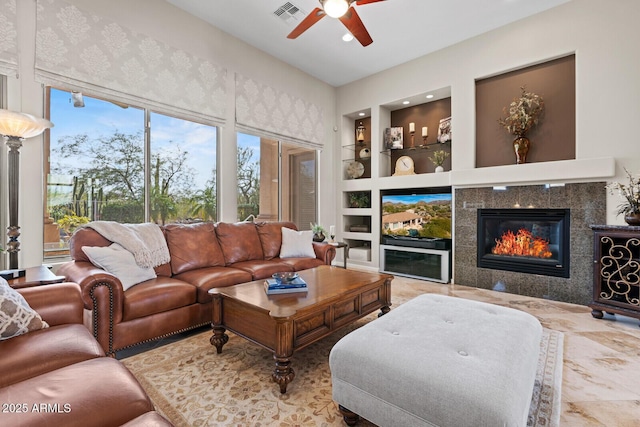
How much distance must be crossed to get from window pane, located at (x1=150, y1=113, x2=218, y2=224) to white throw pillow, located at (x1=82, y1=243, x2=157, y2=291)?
117 centimetres

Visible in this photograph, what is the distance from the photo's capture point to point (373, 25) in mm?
3955

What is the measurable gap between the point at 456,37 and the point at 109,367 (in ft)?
17.0

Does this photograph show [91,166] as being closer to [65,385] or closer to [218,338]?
[218,338]

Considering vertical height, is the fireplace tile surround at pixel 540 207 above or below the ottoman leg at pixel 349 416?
above

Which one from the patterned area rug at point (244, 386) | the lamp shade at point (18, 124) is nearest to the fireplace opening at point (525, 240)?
the patterned area rug at point (244, 386)

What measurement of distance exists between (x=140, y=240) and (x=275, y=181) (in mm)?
2598

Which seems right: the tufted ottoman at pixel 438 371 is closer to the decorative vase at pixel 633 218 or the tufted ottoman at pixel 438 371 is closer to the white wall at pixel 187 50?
the decorative vase at pixel 633 218

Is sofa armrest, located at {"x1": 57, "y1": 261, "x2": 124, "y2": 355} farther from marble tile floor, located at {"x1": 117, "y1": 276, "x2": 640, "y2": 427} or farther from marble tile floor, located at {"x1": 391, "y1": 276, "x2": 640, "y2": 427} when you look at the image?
marble tile floor, located at {"x1": 391, "y1": 276, "x2": 640, "y2": 427}

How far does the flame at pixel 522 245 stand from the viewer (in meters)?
3.79

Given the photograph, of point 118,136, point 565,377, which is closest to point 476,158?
point 565,377

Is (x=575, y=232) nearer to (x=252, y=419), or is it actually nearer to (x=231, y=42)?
(x=252, y=419)

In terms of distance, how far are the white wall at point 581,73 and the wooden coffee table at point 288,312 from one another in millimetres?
2744

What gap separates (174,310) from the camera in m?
2.43

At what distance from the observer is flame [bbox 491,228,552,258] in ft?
12.4
